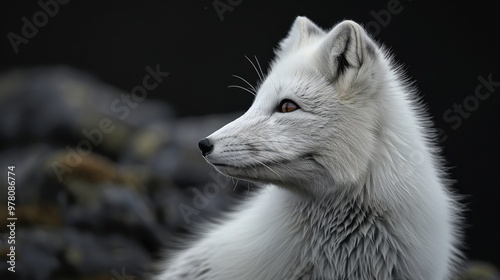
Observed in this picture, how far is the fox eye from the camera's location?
2.53m

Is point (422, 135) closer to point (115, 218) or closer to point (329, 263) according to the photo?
point (329, 263)

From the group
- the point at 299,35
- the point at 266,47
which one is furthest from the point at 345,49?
the point at 266,47

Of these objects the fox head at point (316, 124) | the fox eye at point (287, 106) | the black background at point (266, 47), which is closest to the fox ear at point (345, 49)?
the fox head at point (316, 124)

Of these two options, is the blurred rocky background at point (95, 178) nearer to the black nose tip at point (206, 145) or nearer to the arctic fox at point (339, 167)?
the arctic fox at point (339, 167)

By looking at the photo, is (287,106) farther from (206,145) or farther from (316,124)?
(206,145)

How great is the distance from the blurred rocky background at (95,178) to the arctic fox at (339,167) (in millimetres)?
1147

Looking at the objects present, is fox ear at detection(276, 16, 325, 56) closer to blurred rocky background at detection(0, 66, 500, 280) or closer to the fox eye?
the fox eye

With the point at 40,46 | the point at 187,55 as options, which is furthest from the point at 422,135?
the point at 40,46

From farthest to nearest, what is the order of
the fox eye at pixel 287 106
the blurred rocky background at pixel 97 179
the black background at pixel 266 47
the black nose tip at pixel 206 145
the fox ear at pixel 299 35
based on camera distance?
the black background at pixel 266 47
the blurred rocky background at pixel 97 179
the fox ear at pixel 299 35
the fox eye at pixel 287 106
the black nose tip at pixel 206 145

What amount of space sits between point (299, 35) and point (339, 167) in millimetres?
688

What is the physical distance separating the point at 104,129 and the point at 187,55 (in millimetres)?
1014

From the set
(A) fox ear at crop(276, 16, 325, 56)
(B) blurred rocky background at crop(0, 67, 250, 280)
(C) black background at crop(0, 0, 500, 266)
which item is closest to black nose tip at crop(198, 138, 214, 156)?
(A) fox ear at crop(276, 16, 325, 56)

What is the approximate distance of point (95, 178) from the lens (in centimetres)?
436

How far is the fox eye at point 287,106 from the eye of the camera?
8.31ft
